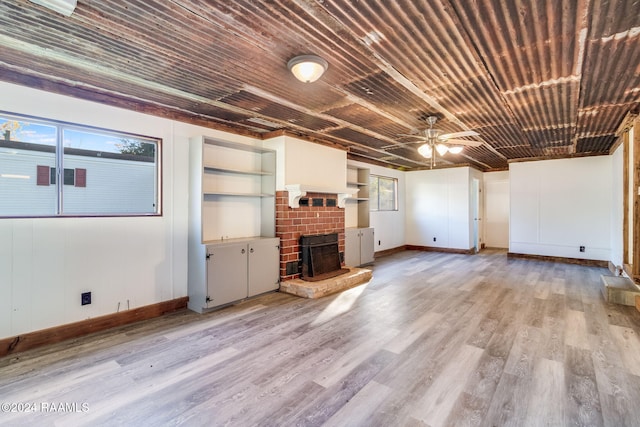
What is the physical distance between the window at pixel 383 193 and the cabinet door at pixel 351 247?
1.61 metres

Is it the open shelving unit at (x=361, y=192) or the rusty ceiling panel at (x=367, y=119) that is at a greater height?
the rusty ceiling panel at (x=367, y=119)

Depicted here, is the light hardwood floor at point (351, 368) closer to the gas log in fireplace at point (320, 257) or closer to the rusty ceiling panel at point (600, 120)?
the gas log in fireplace at point (320, 257)

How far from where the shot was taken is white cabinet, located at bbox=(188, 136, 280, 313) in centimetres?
389

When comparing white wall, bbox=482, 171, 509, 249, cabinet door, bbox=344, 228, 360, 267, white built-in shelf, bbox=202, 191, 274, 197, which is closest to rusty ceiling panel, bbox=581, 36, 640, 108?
white built-in shelf, bbox=202, 191, 274, 197

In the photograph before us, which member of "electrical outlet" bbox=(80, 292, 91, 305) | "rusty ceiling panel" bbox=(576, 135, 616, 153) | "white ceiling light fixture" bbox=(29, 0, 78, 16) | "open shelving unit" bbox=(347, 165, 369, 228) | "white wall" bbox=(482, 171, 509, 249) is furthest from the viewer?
"white wall" bbox=(482, 171, 509, 249)

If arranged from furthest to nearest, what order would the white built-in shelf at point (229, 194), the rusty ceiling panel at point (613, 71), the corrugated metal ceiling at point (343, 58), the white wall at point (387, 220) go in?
the white wall at point (387, 220)
the white built-in shelf at point (229, 194)
the rusty ceiling panel at point (613, 71)
the corrugated metal ceiling at point (343, 58)

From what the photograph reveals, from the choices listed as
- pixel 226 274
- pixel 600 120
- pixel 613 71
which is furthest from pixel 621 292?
pixel 226 274

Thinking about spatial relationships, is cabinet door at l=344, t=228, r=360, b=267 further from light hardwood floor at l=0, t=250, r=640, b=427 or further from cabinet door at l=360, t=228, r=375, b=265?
light hardwood floor at l=0, t=250, r=640, b=427

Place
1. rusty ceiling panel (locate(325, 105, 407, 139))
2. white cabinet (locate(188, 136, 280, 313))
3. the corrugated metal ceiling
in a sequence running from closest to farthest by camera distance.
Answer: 1. the corrugated metal ceiling
2. rusty ceiling panel (locate(325, 105, 407, 139))
3. white cabinet (locate(188, 136, 280, 313))

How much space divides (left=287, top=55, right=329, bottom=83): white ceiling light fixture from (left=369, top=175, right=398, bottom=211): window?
5.42 metres

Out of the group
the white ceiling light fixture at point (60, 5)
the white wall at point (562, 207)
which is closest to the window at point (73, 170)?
the white ceiling light fixture at point (60, 5)

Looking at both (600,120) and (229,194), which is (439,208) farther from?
(229,194)

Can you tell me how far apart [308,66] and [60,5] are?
158 cm

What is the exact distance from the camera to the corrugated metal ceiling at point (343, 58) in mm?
1915
